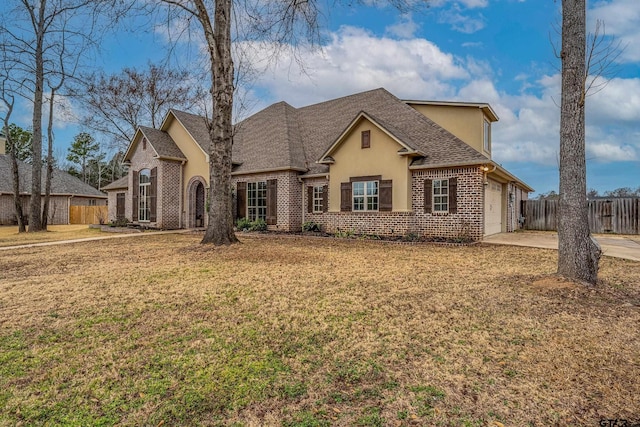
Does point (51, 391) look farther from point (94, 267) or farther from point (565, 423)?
point (94, 267)

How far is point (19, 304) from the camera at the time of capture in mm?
4754

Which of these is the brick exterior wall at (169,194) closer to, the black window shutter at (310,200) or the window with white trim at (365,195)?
the black window shutter at (310,200)

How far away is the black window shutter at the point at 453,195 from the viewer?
42.0 ft

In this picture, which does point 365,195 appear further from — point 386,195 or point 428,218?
point 428,218

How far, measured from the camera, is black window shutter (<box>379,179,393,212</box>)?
13829mm

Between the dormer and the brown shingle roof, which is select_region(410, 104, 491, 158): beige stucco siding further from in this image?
the brown shingle roof

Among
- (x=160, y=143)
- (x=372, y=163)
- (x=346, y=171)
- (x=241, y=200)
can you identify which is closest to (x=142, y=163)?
(x=160, y=143)

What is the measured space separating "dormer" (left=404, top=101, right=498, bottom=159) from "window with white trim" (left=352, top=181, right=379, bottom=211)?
198 inches

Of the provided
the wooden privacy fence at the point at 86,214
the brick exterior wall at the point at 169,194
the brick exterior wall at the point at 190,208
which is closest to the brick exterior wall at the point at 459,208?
the brick exterior wall at the point at 190,208

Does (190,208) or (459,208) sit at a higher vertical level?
(190,208)

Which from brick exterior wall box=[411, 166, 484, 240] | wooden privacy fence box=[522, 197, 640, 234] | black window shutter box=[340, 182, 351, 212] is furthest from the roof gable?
wooden privacy fence box=[522, 197, 640, 234]

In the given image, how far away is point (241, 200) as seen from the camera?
1834 cm

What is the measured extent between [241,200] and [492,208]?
12369mm

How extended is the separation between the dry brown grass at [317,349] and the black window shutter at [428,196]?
6976 millimetres
